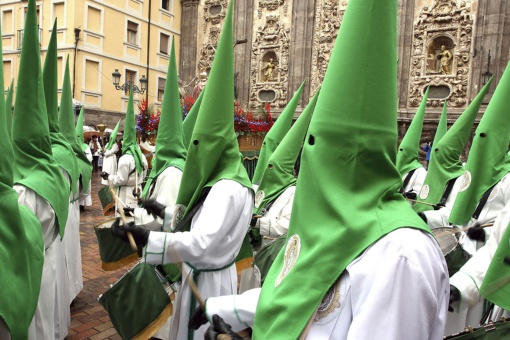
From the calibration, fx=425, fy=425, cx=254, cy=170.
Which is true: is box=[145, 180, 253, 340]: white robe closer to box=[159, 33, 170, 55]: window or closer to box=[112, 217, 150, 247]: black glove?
box=[112, 217, 150, 247]: black glove

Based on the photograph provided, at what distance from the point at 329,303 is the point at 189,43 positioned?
22109 millimetres

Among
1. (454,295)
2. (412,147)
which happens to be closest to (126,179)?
(412,147)

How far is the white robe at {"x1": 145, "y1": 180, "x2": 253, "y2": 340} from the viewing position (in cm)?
244

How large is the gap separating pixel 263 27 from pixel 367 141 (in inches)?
756

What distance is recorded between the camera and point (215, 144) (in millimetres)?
2881

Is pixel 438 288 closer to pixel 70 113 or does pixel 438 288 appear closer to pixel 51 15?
pixel 70 113

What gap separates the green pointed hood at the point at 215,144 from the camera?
2855mm

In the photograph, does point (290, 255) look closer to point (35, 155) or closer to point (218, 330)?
point (218, 330)

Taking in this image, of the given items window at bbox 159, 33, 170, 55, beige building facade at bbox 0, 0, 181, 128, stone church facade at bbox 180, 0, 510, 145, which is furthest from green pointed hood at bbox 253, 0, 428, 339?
window at bbox 159, 33, 170, 55

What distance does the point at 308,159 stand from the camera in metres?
1.63

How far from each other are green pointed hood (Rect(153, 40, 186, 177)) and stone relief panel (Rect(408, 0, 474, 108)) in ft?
44.8

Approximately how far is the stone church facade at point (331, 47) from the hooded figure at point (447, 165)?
10117mm

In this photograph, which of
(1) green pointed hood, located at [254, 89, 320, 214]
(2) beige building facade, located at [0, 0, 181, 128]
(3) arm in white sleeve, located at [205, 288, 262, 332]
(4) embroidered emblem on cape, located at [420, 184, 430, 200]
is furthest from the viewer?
(2) beige building facade, located at [0, 0, 181, 128]

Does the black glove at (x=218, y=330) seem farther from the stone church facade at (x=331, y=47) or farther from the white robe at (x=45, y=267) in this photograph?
the stone church facade at (x=331, y=47)
